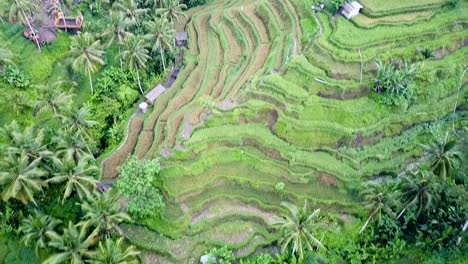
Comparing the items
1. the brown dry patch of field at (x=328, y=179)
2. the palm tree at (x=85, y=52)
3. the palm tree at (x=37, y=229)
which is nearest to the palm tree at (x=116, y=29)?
the palm tree at (x=85, y=52)

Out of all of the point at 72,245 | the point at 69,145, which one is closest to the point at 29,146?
the point at 69,145

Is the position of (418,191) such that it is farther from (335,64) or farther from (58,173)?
(58,173)

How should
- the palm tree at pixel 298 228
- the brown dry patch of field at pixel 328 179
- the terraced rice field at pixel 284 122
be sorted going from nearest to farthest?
the palm tree at pixel 298 228
the terraced rice field at pixel 284 122
the brown dry patch of field at pixel 328 179

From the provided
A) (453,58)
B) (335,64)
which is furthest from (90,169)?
(453,58)

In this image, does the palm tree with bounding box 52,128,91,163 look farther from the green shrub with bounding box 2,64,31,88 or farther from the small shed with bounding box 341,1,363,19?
the small shed with bounding box 341,1,363,19

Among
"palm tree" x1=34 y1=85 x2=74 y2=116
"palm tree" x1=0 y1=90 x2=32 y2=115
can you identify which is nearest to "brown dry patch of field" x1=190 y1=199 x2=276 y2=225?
"palm tree" x1=34 y1=85 x2=74 y2=116

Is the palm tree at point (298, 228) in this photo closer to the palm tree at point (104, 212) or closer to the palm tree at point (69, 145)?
the palm tree at point (104, 212)

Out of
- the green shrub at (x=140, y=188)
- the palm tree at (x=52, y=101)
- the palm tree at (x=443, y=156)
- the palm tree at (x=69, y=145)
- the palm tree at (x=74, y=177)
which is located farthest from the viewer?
the palm tree at (x=52, y=101)

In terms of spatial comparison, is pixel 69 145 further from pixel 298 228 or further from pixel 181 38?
pixel 298 228
